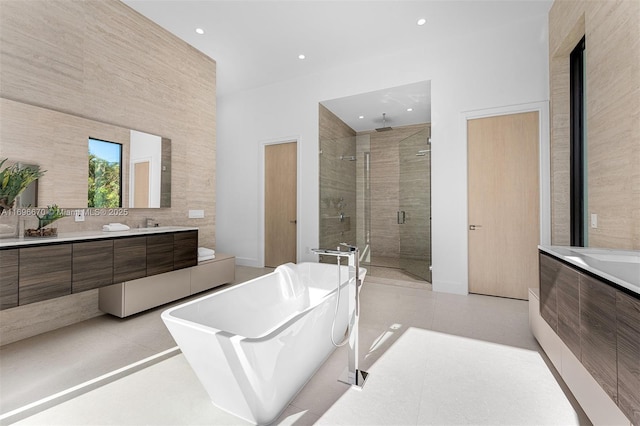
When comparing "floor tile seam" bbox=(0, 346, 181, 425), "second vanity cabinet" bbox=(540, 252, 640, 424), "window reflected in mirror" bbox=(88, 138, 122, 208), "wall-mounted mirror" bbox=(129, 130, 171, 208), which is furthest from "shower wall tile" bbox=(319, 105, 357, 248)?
"second vanity cabinet" bbox=(540, 252, 640, 424)

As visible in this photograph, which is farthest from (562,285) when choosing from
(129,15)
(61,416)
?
(129,15)

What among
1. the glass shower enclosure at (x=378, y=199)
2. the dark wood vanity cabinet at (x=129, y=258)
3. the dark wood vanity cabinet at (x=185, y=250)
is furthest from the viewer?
the glass shower enclosure at (x=378, y=199)

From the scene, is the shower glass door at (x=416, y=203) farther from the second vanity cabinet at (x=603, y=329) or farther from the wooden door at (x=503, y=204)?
the second vanity cabinet at (x=603, y=329)

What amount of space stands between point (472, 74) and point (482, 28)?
0.51m

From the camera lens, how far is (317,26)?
3311 mm

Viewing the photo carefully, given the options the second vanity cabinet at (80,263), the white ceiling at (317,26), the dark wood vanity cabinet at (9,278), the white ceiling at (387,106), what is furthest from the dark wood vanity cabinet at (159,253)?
the white ceiling at (387,106)

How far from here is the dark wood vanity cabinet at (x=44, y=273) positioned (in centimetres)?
189

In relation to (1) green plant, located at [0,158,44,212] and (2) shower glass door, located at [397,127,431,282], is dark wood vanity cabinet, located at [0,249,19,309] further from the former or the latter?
(2) shower glass door, located at [397,127,431,282]

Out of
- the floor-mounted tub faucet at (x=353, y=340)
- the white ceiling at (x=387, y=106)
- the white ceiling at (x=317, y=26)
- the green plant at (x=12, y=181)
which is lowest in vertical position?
the floor-mounted tub faucet at (x=353, y=340)

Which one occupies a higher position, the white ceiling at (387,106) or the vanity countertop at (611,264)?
the white ceiling at (387,106)

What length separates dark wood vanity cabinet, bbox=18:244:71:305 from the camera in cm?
189

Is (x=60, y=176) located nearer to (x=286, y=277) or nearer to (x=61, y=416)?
(x=61, y=416)

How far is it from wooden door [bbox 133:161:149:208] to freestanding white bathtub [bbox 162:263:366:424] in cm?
191

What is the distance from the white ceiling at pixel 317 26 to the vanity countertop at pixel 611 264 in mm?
2725
